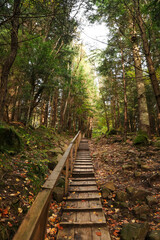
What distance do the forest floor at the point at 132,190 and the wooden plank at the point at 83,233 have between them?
55cm

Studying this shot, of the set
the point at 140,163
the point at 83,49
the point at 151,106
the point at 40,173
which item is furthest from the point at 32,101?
the point at 83,49

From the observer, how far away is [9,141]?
529 cm

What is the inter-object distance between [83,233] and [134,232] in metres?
1.00

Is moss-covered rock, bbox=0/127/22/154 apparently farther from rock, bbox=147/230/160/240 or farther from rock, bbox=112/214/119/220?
rock, bbox=147/230/160/240

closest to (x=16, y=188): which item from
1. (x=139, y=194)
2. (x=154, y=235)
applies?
(x=154, y=235)

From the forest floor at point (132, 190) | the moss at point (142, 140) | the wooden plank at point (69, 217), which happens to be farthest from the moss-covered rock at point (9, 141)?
the moss at point (142, 140)

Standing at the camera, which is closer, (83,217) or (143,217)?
(83,217)

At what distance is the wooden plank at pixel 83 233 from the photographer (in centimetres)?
246

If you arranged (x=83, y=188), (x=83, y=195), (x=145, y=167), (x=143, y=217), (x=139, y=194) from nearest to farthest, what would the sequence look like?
(x=143, y=217), (x=83, y=195), (x=139, y=194), (x=83, y=188), (x=145, y=167)

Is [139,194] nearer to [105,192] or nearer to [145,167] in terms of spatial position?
[105,192]

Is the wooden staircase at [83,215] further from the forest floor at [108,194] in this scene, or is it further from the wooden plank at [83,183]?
the forest floor at [108,194]

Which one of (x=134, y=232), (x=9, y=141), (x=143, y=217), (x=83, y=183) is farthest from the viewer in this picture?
(x=9, y=141)

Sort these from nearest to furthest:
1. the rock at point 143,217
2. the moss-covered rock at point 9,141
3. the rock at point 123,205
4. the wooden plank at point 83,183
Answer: the rock at point 143,217
the rock at point 123,205
the wooden plank at point 83,183
the moss-covered rock at point 9,141

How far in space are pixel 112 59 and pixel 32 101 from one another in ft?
27.2
